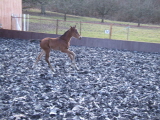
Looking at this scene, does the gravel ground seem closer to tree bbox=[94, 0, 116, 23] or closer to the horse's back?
the horse's back

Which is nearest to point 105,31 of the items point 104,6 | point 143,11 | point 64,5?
point 143,11

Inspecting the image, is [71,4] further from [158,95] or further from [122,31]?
[158,95]

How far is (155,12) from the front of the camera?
35.7m

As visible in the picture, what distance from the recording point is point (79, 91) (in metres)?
6.38

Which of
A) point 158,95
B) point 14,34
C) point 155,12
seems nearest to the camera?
point 158,95

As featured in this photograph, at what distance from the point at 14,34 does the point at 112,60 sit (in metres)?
10.7

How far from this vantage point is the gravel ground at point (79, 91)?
4.88m

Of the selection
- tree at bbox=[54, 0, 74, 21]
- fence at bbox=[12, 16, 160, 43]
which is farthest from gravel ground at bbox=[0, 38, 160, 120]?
tree at bbox=[54, 0, 74, 21]

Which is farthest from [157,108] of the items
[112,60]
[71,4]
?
[71,4]

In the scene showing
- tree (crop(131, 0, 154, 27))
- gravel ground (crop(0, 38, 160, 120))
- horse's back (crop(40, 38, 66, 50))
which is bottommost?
gravel ground (crop(0, 38, 160, 120))

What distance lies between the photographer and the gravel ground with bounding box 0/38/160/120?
16.0 feet

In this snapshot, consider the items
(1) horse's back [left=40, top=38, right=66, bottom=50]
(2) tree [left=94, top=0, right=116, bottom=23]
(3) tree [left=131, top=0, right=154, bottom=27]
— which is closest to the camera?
(1) horse's back [left=40, top=38, right=66, bottom=50]

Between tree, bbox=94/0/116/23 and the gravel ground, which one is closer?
the gravel ground

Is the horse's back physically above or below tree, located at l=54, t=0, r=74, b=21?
below
